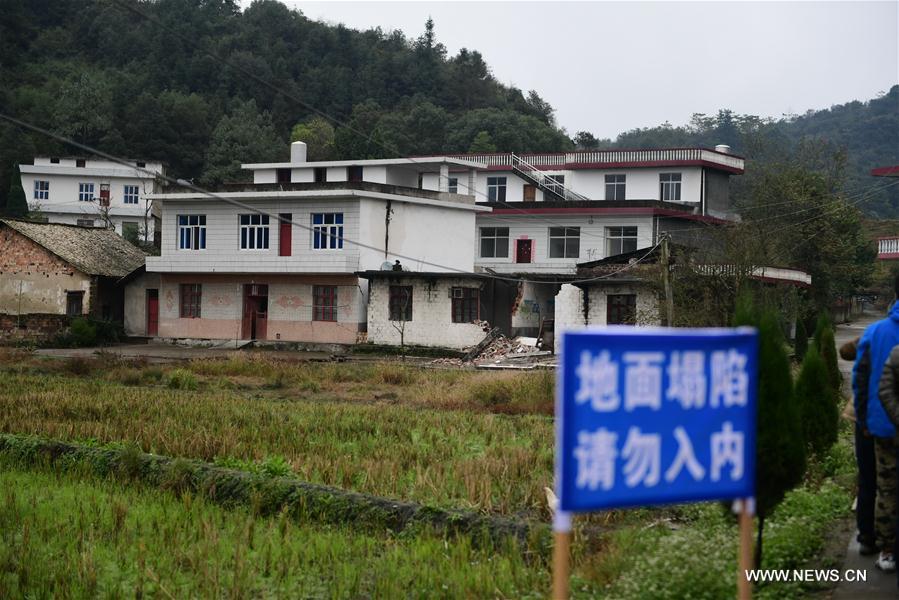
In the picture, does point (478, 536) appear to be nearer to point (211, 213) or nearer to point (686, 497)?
point (686, 497)

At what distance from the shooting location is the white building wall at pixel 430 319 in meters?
37.5

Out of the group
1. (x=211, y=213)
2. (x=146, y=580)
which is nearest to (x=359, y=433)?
(x=146, y=580)

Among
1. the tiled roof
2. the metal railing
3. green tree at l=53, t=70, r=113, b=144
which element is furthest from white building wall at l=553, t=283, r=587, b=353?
green tree at l=53, t=70, r=113, b=144

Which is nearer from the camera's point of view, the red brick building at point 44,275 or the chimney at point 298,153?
the red brick building at point 44,275

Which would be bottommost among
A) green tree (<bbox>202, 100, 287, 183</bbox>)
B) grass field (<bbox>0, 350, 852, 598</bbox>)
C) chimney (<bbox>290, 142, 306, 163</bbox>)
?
grass field (<bbox>0, 350, 852, 598</bbox>)

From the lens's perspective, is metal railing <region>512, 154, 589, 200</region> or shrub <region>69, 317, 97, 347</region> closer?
shrub <region>69, 317, 97, 347</region>

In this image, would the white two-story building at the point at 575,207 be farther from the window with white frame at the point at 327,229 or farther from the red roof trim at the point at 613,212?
the window with white frame at the point at 327,229

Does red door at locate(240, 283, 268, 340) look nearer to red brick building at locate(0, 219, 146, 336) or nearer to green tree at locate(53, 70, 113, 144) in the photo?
red brick building at locate(0, 219, 146, 336)

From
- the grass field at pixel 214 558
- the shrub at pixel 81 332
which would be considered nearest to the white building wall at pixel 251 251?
the shrub at pixel 81 332

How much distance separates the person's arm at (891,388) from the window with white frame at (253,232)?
3489 cm

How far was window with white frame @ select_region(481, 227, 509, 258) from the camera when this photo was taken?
46.5 m

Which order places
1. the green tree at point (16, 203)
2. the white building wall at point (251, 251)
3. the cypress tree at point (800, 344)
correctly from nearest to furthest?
the cypress tree at point (800, 344) < the white building wall at point (251, 251) < the green tree at point (16, 203)

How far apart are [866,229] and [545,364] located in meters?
40.8

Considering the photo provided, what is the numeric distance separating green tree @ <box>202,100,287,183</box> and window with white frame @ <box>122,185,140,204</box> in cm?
449
